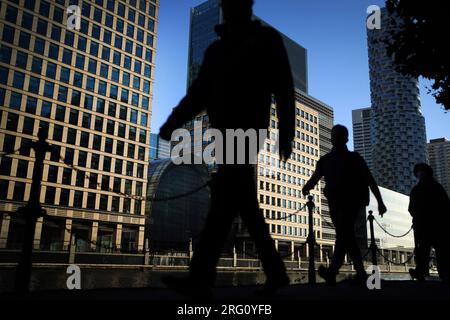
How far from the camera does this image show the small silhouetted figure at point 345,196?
523cm

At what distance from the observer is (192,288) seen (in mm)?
2689

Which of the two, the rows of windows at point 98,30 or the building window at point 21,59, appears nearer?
the building window at point 21,59

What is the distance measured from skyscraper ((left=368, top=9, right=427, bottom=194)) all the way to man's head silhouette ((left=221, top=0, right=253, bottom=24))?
423 feet

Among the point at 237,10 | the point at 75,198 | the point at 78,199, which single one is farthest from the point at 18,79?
the point at 237,10

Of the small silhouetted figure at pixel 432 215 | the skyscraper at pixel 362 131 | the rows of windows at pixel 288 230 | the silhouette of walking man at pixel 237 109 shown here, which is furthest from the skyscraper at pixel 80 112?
the skyscraper at pixel 362 131

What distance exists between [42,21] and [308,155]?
58873 millimetres

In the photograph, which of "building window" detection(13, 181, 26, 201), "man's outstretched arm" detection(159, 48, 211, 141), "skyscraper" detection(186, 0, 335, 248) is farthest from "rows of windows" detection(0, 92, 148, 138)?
"man's outstretched arm" detection(159, 48, 211, 141)

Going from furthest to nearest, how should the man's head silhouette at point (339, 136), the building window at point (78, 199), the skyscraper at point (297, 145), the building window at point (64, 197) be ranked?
1. the skyscraper at point (297, 145)
2. the building window at point (78, 199)
3. the building window at point (64, 197)
4. the man's head silhouette at point (339, 136)

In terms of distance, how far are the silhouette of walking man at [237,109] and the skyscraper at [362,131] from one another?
19646 centimetres

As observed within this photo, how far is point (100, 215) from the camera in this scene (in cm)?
4844

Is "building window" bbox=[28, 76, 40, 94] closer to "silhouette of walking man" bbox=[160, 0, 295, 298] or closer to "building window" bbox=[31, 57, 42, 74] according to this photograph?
"building window" bbox=[31, 57, 42, 74]

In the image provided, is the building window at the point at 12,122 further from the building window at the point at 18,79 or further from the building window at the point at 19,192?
the building window at the point at 19,192

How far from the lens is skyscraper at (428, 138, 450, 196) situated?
166 meters
